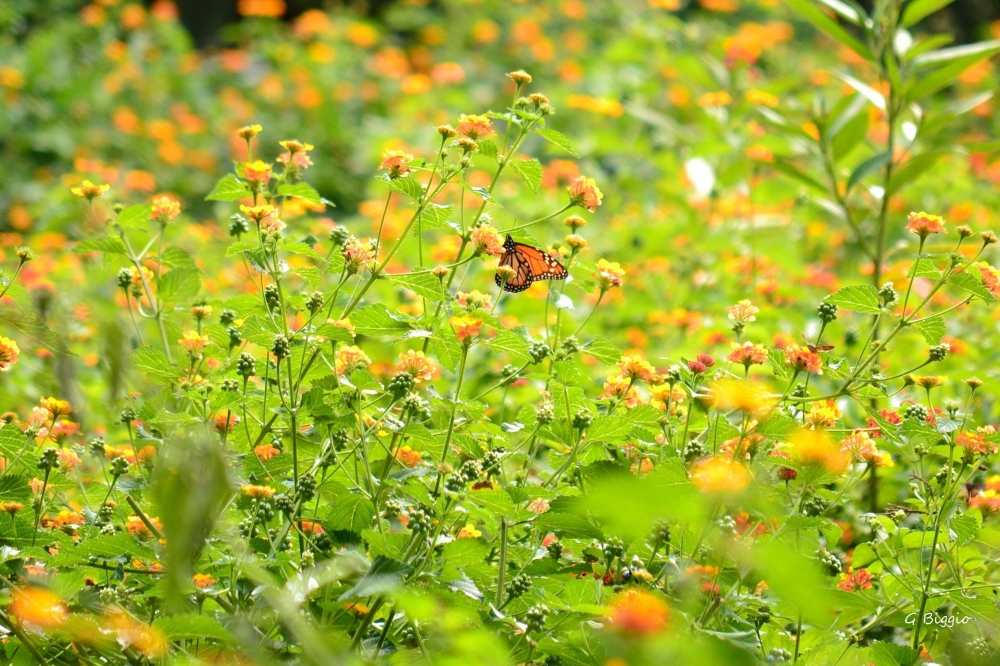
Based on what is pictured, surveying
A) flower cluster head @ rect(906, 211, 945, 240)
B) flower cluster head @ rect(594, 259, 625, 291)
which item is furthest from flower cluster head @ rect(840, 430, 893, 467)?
flower cluster head @ rect(594, 259, 625, 291)

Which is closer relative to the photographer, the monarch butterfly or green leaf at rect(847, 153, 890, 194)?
the monarch butterfly

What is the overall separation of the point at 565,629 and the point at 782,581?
2.91 ft

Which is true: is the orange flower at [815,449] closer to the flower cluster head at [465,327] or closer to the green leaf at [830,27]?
the flower cluster head at [465,327]

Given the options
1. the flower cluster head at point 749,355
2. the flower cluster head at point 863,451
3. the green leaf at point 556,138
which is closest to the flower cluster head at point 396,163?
the green leaf at point 556,138

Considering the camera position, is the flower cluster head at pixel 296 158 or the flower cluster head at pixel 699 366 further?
the flower cluster head at pixel 296 158

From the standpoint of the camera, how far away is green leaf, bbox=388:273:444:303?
1.54 metres

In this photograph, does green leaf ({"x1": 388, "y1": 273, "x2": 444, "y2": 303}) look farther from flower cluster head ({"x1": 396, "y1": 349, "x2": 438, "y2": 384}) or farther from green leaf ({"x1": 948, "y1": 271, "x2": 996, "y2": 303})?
green leaf ({"x1": 948, "y1": 271, "x2": 996, "y2": 303})

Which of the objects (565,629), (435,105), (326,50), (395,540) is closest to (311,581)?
(395,540)

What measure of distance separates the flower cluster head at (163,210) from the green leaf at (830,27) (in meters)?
1.78

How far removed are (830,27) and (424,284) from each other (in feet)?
5.54

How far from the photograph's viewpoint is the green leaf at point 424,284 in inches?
60.5

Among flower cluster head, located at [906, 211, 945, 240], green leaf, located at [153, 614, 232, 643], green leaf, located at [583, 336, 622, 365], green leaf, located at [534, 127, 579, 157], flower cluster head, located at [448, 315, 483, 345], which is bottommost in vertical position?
green leaf, located at [153, 614, 232, 643]

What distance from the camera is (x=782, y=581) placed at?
0.53 m

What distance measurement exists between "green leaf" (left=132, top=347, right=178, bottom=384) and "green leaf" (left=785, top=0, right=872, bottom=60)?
1944mm
